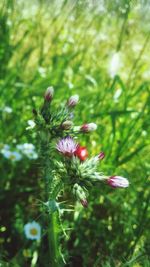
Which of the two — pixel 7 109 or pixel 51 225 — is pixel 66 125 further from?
pixel 7 109

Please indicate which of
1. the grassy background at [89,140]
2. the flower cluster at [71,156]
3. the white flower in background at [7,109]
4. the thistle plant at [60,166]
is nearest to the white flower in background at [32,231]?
the grassy background at [89,140]

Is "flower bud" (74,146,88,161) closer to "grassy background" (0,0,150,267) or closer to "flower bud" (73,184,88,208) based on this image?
"flower bud" (73,184,88,208)

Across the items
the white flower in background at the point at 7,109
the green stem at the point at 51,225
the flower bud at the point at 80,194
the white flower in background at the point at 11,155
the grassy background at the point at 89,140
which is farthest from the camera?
the white flower in background at the point at 7,109

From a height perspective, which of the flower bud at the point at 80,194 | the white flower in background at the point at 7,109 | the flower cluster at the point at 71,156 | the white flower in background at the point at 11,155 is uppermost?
the white flower in background at the point at 7,109

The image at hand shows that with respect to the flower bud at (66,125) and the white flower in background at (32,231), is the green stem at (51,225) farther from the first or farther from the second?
the white flower in background at (32,231)

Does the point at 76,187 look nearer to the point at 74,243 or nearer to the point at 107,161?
the point at 74,243

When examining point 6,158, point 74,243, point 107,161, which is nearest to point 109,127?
point 107,161
